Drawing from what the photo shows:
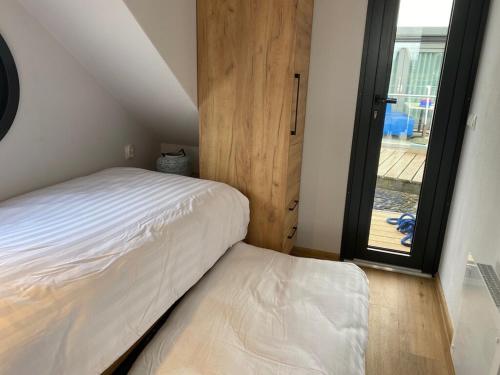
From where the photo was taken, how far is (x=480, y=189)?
1630 millimetres

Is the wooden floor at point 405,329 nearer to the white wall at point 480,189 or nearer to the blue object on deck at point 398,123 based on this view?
the white wall at point 480,189

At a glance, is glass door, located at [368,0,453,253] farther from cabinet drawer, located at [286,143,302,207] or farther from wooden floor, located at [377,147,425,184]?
cabinet drawer, located at [286,143,302,207]

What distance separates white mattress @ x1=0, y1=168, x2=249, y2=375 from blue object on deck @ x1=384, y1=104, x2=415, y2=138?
1165 mm

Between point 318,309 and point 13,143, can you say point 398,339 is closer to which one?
point 318,309

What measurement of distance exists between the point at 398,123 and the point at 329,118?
0.45 metres

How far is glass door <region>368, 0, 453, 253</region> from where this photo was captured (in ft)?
6.86

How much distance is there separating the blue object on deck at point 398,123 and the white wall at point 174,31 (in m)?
1.27

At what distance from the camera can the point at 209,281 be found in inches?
64.5

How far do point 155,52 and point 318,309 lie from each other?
1.49 meters

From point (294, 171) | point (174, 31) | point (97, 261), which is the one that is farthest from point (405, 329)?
point (174, 31)

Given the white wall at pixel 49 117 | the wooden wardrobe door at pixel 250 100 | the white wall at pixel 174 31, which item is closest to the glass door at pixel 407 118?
the wooden wardrobe door at pixel 250 100

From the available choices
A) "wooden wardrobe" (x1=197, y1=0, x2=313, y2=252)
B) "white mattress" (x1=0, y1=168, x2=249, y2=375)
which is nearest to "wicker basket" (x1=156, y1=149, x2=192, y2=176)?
"wooden wardrobe" (x1=197, y1=0, x2=313, y2=252)

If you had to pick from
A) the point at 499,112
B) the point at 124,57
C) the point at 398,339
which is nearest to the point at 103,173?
the point at 124,57

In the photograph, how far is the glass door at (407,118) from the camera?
6.86 ft
